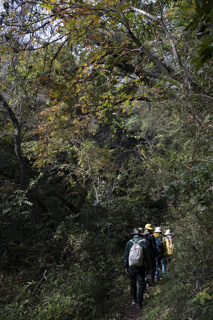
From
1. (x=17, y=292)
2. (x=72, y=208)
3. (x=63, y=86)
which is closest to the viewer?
(x=17, y=292)

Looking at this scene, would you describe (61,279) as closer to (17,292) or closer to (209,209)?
(17,292)

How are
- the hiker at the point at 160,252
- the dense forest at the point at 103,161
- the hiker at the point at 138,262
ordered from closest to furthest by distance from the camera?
the dense forest at the point at 103,161
the hiker at the point at 138,262
the hiker at the point at 160,252

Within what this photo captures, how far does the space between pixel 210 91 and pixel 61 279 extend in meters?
5.57

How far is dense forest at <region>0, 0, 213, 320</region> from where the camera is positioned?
176 inches

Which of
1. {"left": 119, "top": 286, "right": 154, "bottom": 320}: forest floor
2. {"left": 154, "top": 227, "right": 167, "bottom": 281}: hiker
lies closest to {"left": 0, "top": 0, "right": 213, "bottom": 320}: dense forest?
{"left": 119, "top": 286, "right": 154, "bottom": 320}: forest floor

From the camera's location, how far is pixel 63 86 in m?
7.64

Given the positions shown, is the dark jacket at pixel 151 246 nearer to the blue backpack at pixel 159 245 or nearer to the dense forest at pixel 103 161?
the blue backpack at pixel 159 245

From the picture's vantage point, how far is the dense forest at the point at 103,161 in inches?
176

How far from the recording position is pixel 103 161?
1251 cm

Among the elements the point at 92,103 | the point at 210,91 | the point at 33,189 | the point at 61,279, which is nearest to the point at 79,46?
the point at 92,103

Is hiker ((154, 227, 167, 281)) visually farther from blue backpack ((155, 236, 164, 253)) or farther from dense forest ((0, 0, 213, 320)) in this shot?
dense forest ((0, 0, 213, 320))

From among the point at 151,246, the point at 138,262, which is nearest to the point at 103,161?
the point at 151,246

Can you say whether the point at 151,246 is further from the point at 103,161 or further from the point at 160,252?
the point at 103,161

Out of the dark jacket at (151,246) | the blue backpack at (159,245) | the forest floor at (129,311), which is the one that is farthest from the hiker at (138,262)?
the blue backpack at (159,245)
